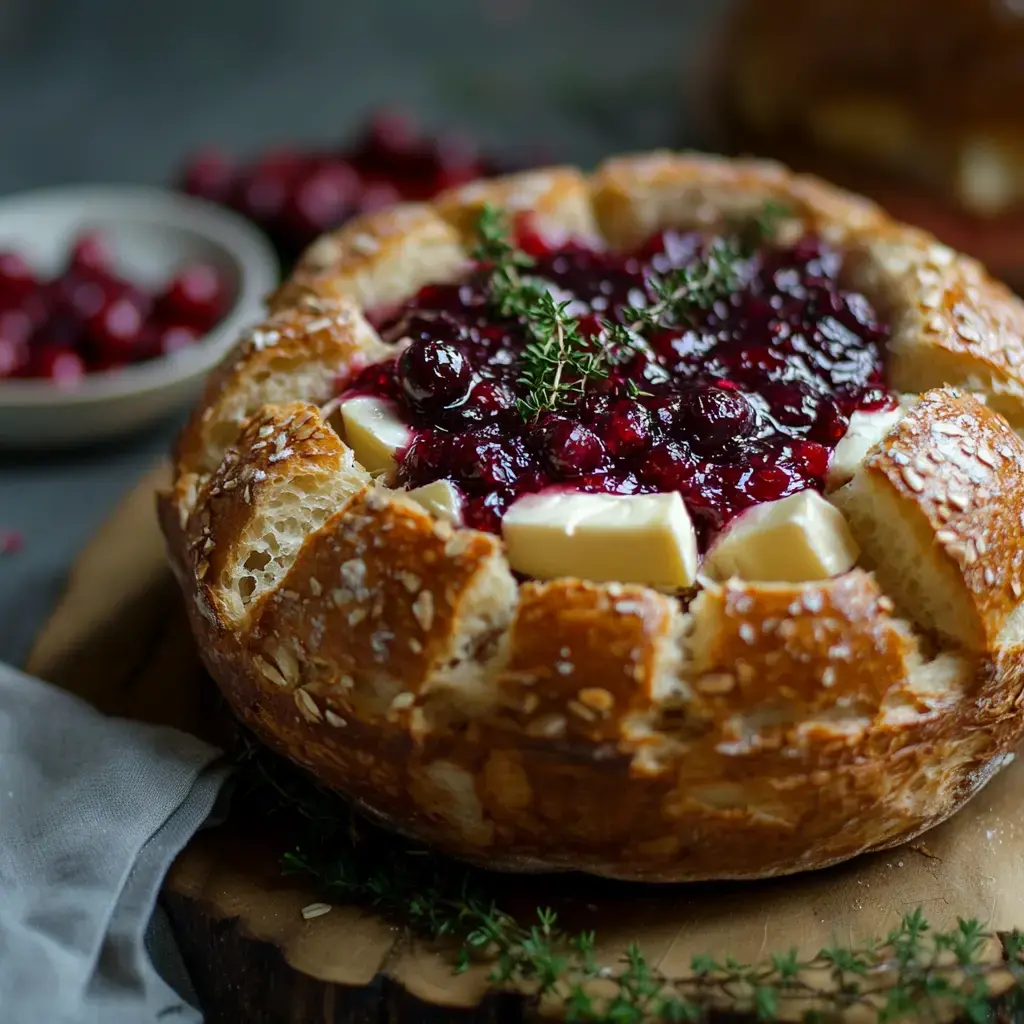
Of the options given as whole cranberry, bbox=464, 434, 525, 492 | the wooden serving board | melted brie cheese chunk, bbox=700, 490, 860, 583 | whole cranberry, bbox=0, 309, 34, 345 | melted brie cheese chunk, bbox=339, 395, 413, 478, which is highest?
melted brie cheese chunk, bbox=700, 490, 860, 583

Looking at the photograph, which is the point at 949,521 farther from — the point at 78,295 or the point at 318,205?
the point at 318,205

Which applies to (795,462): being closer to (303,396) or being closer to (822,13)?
(303,396)

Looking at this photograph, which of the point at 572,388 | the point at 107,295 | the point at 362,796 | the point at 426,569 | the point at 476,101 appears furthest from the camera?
the point at 476,101

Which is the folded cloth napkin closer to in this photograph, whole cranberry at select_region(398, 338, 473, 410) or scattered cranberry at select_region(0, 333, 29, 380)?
whole cranberry at select_region(398, 338, 473, 410)

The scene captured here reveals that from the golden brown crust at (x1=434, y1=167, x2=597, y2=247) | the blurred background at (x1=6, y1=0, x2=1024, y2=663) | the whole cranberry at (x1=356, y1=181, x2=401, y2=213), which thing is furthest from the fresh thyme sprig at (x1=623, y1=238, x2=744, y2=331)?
the whole cranberry at (x1=356, y1=181, x2=401, y2=213)

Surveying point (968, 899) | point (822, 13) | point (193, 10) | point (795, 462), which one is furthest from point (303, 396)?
point (193, 10)

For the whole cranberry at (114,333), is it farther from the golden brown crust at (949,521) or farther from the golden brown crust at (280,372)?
the golden brown crust at (949,521)

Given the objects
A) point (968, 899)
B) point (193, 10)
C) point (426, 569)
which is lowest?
point (193, 10)

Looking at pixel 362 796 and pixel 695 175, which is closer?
pixel 362 796
